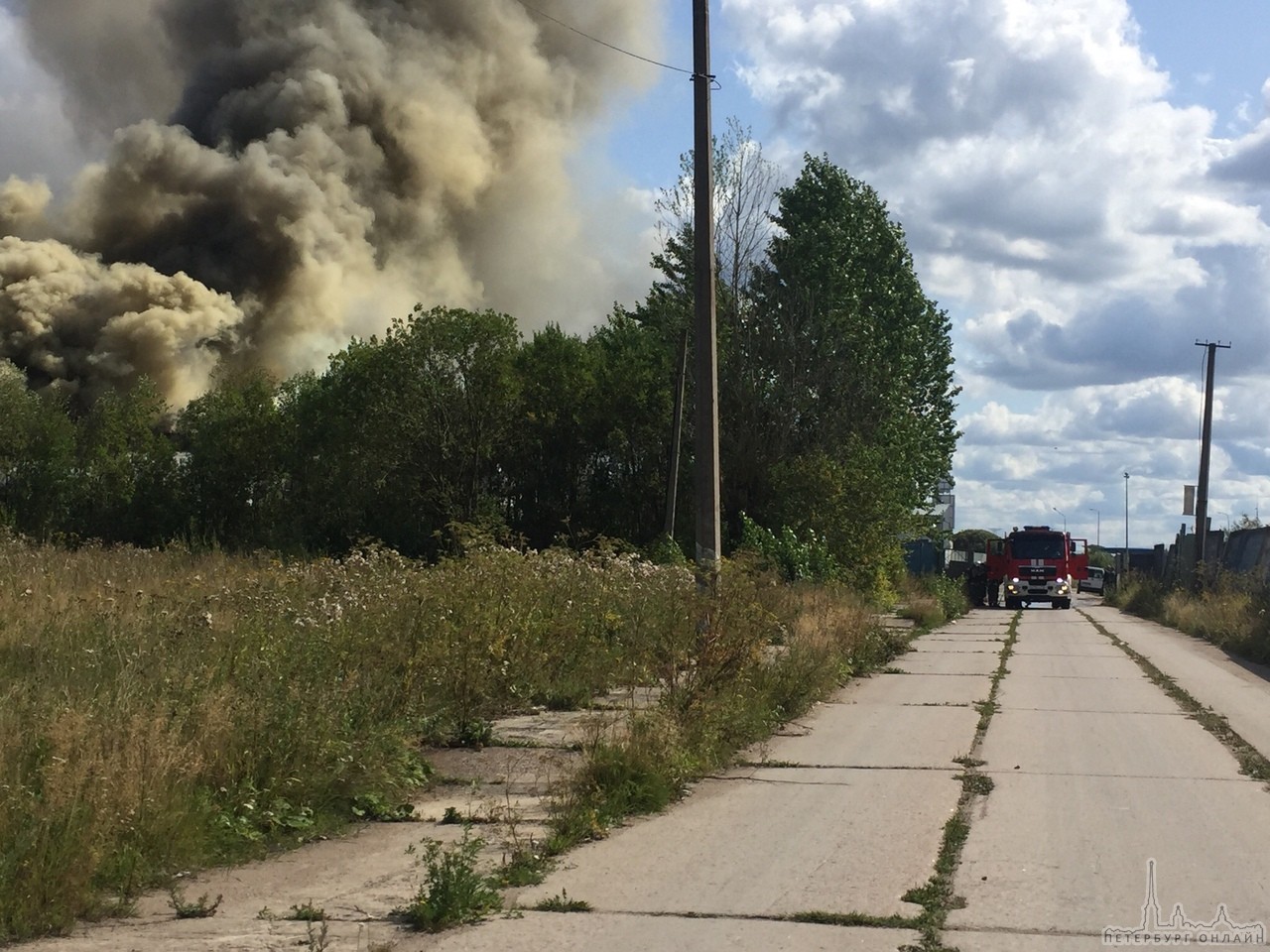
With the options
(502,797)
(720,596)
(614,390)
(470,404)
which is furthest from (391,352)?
(502,797)

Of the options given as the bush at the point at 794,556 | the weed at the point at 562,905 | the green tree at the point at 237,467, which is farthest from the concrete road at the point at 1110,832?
the green tree at the point at 237,467

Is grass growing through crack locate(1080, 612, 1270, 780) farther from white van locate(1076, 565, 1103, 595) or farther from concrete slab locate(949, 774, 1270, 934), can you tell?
white van locate(1076, 565, 1103, 595)

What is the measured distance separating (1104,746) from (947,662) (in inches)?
324

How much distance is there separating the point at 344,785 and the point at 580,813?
1.28 metres

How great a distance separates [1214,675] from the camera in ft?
58.2

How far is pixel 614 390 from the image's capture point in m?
Answer: 44.4

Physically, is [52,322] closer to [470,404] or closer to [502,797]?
[470,404]

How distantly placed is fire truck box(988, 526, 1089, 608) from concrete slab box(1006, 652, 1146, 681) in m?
21.9

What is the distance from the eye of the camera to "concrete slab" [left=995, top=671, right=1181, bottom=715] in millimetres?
13337

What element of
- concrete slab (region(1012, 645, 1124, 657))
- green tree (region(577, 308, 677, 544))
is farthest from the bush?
green tree (region(577, 308, 677, 544))

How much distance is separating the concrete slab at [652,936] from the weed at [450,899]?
9cm

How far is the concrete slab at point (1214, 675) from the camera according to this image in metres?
12.5

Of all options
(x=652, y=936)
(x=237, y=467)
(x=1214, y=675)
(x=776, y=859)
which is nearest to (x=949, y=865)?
(x=776, y=859)

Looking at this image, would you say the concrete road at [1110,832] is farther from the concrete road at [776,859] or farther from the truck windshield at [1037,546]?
the truck windshield at [1037,546]
